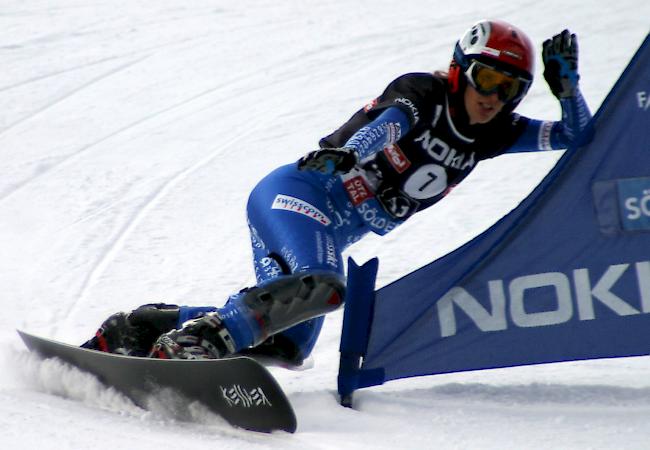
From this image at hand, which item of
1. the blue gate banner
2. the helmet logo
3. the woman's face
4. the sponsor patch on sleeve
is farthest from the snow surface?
the helmet logo

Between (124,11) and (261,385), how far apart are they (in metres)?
10.1

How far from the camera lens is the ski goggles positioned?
4.24m

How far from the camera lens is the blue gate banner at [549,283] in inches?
162

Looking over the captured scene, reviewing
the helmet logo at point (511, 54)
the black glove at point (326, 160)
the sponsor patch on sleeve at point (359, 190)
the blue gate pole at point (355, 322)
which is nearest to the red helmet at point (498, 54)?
the helmet logo at point (511, 54)

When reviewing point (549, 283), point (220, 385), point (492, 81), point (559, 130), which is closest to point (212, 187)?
point (559, 130)

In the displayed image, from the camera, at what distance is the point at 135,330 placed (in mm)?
4430

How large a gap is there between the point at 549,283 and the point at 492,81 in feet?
2.89

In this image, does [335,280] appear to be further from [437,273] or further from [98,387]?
[98,387]

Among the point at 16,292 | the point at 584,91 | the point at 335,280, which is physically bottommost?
the point at 584,91

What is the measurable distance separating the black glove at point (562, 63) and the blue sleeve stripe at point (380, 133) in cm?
69

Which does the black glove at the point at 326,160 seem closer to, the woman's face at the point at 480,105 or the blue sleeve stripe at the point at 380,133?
the blue sleeve stripe at the point at 380,133

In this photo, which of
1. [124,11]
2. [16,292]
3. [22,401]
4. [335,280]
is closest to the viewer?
[22,401]

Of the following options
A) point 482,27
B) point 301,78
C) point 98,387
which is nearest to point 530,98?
point 301,78

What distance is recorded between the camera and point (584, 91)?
9484 mm
